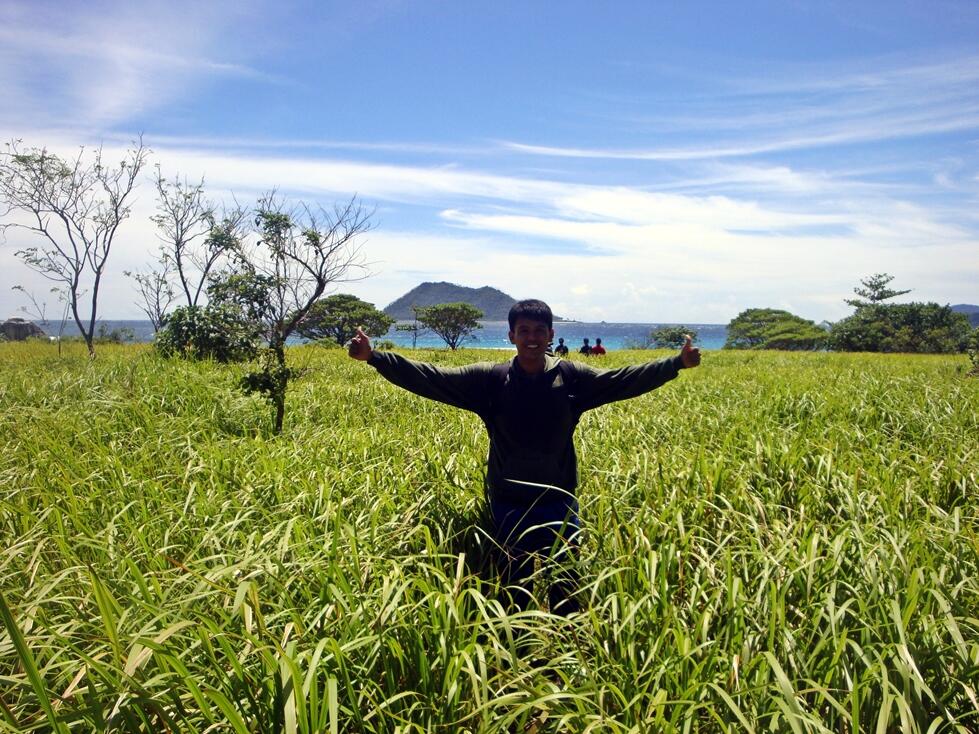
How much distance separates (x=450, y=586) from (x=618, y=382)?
→ 1324 mm

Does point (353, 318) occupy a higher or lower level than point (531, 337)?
higher

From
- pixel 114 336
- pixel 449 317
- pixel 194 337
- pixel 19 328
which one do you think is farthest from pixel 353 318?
pixel 194 337

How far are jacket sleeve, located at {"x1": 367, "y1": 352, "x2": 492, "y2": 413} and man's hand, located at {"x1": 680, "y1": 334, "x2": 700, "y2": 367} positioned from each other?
101 centimetres

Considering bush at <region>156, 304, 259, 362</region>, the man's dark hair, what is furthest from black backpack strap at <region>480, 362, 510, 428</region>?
bush at <region>156, 304, 259, 362</region>

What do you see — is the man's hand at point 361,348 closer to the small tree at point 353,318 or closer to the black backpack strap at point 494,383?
the black backpack strap at point 494,383

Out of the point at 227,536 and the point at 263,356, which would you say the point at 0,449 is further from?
the point at 227,536

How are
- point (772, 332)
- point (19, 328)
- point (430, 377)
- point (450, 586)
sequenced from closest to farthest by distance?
point (450, 586)
point (430, 377)
point (19, 328)
point (772, 332)

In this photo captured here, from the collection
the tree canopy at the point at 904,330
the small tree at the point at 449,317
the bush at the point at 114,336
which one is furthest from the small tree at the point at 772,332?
the bush at the point at 114,336

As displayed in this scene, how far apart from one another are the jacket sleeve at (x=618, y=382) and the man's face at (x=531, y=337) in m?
0.23

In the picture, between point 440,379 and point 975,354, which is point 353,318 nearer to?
point 975,354

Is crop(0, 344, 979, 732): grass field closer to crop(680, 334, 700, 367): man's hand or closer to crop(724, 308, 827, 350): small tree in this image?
crop(680, 334, 700, 367): man's hand

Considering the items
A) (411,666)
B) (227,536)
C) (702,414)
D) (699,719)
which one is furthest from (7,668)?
(702,414)

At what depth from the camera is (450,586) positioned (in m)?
2.17

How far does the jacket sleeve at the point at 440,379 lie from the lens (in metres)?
2.73
